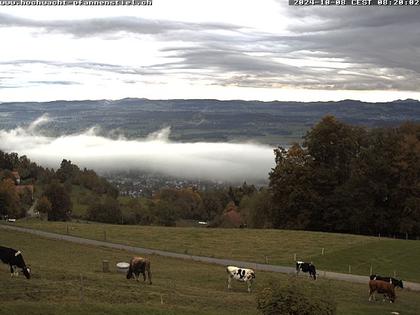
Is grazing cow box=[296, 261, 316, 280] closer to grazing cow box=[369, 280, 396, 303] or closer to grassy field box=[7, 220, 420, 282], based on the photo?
grassy field box=[7, 220, 420, 282]

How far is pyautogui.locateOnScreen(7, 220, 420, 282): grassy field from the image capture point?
3972cm

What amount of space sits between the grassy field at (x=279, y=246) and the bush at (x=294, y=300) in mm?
22678

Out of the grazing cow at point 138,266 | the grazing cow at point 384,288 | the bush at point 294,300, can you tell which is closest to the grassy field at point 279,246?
the grazing cow at point 384,288

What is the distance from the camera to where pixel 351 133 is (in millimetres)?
66750

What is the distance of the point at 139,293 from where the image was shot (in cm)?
2183

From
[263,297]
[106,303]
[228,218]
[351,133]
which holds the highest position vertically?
[351,133]

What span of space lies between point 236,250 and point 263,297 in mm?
27603

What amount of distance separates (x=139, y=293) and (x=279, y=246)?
25868mm

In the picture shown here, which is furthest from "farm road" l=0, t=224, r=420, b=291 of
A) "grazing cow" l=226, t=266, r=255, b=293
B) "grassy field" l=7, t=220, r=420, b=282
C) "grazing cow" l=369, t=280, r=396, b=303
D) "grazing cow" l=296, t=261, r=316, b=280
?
"grazing cow" l=226, t=266, r=255, b=293

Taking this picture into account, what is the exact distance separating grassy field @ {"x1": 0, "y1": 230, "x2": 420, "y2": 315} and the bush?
91 cm

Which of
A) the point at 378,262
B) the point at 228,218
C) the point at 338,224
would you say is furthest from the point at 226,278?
the point at 228,218

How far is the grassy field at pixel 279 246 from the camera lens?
39719 mm

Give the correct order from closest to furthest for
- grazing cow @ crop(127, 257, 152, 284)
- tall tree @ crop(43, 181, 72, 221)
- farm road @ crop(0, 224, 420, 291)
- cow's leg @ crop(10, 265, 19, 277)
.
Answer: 1. cow's leg @ crop(10, 265, 19, 277)
2. grazing cow @ crop(127, 257, 152, 284)
3. farm road @ crop(0, 224, 420, 291)
4. tall tree @ crop(43, 181, 72, 221)

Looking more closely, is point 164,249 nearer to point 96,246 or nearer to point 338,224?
point 96,246
